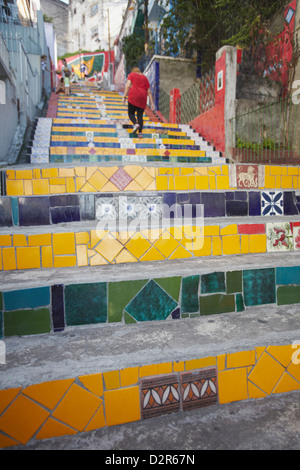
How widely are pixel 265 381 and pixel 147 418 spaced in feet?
1.61

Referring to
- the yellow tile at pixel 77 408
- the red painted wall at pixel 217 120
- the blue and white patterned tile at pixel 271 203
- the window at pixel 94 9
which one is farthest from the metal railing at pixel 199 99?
the window at pixel 94 9

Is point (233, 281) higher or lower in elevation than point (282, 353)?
higher

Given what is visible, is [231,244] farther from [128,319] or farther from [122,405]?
[122,405]

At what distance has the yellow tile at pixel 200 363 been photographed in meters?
1.06

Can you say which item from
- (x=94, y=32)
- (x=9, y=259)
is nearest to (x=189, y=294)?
(x=9, y=259)

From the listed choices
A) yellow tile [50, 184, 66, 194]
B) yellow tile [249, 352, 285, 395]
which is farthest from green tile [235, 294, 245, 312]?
yellow tile [50, 184, 66, 194]

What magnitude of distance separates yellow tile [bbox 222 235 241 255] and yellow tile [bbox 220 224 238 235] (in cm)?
2

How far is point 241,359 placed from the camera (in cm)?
112

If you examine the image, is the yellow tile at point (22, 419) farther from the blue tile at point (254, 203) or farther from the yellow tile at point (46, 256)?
the blue tile at point (254, 203)

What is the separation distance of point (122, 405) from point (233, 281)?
2.44 ft

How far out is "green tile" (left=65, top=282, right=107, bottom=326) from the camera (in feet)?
4.08

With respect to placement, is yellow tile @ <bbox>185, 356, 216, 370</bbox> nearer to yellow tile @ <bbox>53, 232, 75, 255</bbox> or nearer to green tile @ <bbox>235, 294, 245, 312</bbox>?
green tile @ <bbox>235, 294, 245, 312</bbox>

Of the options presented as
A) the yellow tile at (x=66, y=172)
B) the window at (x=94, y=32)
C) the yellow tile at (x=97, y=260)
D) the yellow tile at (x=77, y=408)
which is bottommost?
the yellow tile at (x=77, y=408)

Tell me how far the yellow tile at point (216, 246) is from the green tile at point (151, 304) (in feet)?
1.65
